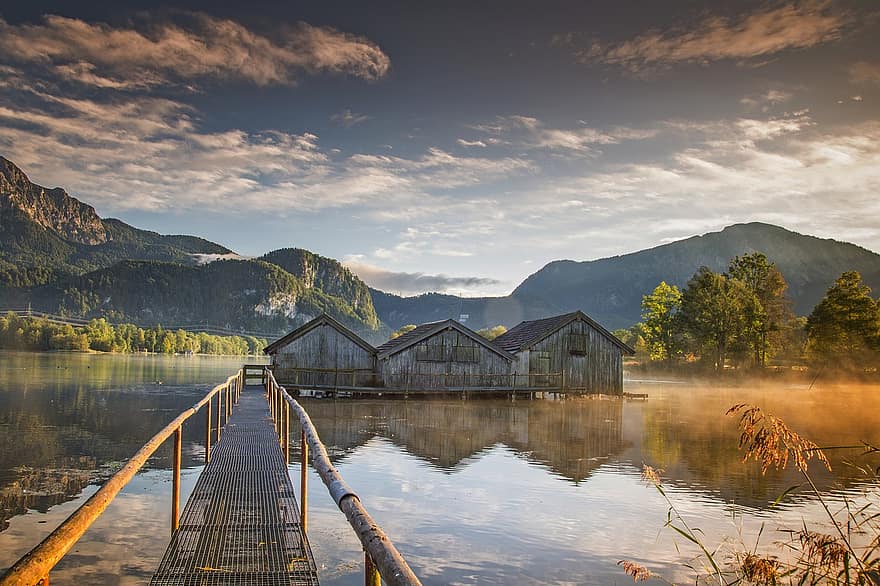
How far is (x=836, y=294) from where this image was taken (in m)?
62.6

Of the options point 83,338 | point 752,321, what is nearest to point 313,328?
point 752,321

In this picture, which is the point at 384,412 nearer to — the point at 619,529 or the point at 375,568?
the point at 619,529

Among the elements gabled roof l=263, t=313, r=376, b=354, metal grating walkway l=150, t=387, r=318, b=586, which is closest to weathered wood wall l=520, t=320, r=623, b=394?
gabled roof l=263, t=313, r=376, b=354

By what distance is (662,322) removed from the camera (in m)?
74.2

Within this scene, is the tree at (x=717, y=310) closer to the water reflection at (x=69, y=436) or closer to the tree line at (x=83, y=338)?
the water reflection at (x=69, y=436)

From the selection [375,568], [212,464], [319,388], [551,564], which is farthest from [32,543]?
[319,388]

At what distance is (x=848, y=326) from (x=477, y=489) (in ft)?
189

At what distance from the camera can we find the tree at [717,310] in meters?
66.1

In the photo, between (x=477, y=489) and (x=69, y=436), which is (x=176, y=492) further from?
(x=69, y=436)

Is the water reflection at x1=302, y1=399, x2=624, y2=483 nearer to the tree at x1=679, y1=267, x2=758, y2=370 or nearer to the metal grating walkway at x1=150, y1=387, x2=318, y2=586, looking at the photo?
the metal grating walkway at x1=150, y1=387, x2=318, y2=586

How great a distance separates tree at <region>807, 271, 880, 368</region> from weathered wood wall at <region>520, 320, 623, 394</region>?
25788mm

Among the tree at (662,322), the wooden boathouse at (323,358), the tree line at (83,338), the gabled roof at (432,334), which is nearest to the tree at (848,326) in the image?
the tree at (662,322)

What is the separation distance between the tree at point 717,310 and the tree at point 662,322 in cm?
375

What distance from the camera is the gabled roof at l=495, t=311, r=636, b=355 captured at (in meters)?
46.4
